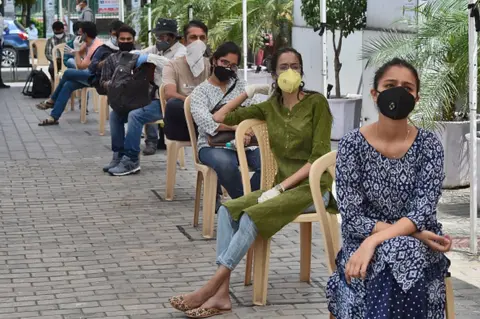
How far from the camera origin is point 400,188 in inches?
184

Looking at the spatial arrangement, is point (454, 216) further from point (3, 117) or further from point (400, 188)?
point (3, 117)

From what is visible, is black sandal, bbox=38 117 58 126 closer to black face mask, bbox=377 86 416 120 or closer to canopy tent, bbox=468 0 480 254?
canopy tent, bbox=468 0 480 254

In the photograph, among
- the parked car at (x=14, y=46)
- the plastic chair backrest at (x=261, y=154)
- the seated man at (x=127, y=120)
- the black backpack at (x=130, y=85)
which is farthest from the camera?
the parked car at (x=14, y=46)

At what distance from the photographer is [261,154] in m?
6.53

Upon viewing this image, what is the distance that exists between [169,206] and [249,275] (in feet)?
9.01

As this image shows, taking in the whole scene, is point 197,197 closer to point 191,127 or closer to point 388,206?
point 191,127

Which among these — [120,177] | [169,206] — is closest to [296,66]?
[169,206]

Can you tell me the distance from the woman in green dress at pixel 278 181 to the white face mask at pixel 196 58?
2.55m

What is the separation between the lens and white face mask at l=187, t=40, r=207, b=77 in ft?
30.3

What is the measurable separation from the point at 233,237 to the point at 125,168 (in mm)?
5022

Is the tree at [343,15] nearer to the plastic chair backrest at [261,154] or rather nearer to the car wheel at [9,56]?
the plastic chair backrest at [261,154]

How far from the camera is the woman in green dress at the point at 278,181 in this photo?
574cm

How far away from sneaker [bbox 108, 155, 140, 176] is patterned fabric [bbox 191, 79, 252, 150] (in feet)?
9.50

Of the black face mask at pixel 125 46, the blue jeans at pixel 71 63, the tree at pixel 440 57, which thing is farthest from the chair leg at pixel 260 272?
the blue jeans at pixel 71 63
